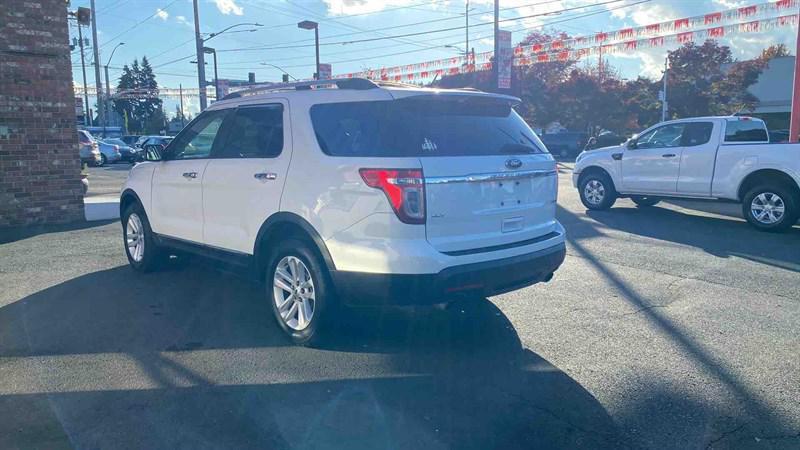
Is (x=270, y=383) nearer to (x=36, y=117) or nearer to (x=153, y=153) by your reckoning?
(x=153, y=153)

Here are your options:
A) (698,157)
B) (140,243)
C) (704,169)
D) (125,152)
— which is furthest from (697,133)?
(125,152)

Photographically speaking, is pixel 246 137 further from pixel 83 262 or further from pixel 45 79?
pixel 45 79

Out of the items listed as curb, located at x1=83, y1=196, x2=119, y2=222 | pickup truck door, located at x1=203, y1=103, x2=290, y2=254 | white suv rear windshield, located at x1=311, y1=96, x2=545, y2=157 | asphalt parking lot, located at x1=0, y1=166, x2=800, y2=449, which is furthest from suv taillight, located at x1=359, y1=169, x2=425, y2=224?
curb, located at x1=83, y1=196, x2=119, y2=222

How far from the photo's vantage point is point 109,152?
106 ft

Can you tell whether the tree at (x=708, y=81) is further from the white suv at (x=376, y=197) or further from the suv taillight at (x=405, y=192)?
the suv taillight at (x=405, y=192)

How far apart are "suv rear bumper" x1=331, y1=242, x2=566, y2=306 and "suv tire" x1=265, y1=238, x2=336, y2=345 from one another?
0.17 meters

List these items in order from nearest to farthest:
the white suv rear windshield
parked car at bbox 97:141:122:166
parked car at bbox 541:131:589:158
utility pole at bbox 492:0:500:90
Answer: the white suv rear windshield
utility pole at bbox 492:0:500:90
parked car at bbox 97:141:122:166
parked car at bbox 541:131:589:158

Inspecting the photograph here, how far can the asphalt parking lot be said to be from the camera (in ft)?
11.6

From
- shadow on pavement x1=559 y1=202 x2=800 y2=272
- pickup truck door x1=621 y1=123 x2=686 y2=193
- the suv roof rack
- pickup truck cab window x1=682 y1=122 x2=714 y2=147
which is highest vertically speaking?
the suv roof rack

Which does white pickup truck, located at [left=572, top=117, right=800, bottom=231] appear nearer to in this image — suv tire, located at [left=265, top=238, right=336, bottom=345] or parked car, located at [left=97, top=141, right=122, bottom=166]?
suv tire, located at [left=265, top=238, right=336, bottom=345]

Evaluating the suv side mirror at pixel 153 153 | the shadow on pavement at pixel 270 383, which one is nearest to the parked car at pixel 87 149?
the suv side mirror at pixel 153 153

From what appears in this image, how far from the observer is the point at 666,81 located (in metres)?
41.9

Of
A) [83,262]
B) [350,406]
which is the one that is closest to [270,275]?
[350,406]

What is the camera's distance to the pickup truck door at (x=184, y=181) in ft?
19.4
